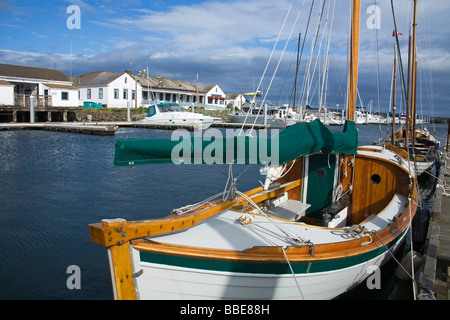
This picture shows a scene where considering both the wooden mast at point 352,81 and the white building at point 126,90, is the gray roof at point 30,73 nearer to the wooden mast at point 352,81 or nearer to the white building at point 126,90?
the white building at point 126,90

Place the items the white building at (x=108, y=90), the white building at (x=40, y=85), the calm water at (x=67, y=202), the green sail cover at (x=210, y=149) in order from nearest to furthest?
1. the green sail cover at (x=210, y=149)
2. the calm water at (x=67, y=202)
3. the white building at (x=40, y=85)
4. the white building at (x=108, y=90)

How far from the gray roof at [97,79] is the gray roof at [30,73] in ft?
22.8

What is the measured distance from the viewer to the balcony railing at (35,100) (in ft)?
133

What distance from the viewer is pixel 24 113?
4266 cm

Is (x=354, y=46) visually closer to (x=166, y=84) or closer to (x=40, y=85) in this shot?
(x=40, y=85)

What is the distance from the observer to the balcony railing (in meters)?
40.5

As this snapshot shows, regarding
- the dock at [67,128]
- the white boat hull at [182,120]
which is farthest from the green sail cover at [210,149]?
the white boat hull at [182,120]

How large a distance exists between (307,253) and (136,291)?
7.43 feet

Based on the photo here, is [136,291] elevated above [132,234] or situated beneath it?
situated beneath

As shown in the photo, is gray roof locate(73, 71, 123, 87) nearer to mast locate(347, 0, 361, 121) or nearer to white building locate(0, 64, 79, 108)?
white building locate(0, 64, 79, 108)

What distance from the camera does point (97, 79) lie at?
56844 millimetres
